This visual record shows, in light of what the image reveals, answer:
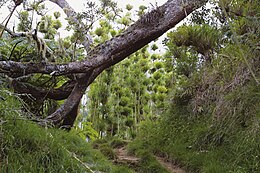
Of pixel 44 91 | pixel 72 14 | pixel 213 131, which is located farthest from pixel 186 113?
pixel 44 91

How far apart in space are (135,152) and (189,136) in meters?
1.08

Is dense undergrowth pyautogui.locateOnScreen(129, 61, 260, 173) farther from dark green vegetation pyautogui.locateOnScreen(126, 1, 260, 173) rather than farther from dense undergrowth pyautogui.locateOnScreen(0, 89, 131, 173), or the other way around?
dense undergrowth pyautogui.locateOnScreen(0, 89, 131, 173)

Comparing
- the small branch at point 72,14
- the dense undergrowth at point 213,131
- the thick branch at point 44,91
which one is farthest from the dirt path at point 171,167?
the small branch at point 72,14

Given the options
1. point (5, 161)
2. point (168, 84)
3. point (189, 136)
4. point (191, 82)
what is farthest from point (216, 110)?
point (168, 84)

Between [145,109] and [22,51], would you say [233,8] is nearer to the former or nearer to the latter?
[22,51]

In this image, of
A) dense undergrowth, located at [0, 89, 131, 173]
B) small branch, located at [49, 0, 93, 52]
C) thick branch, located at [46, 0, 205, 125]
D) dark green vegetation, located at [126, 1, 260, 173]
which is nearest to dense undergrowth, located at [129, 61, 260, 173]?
dark green vegetation, located at [126, 1, 260, 173]

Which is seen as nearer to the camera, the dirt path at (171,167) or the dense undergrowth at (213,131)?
the dense undergrowth at (213,131)

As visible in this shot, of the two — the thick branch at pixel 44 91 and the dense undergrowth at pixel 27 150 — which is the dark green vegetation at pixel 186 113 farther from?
the thick branch at pixel 44 91

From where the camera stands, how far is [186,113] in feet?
18.3

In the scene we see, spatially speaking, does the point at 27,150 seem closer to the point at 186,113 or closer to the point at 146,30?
the point at 146,30

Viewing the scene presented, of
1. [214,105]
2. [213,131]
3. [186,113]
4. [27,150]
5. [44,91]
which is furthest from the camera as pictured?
[186,113]

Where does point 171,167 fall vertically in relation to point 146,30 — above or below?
below

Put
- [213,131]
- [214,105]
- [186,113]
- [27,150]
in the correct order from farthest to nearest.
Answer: [186,113]
[214,105]
[213,131]
[27,150]

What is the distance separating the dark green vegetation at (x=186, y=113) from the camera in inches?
92.4
